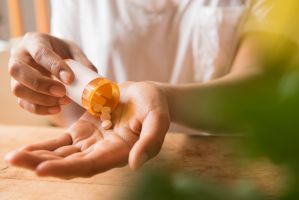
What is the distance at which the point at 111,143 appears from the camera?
0.45 m

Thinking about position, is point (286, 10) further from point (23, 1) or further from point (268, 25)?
point (23, 1)

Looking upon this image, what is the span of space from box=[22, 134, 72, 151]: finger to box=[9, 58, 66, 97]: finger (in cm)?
9

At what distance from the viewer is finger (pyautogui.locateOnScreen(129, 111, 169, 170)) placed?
1.19 feet

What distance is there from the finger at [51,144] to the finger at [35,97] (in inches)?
4.9

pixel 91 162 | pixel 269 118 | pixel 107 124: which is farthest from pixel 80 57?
pixel 269 118

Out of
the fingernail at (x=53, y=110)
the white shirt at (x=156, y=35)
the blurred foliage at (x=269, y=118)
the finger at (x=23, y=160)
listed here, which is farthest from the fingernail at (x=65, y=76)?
the blurred foliage at (x=269, y=118)

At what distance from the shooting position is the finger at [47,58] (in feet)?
1.84

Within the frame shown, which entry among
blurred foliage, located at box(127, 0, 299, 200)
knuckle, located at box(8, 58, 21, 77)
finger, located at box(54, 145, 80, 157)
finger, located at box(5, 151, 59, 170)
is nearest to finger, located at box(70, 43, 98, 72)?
knuckle, located at box(8, 58, 21, 77)

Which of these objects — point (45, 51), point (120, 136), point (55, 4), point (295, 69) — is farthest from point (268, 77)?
point (55, 4)

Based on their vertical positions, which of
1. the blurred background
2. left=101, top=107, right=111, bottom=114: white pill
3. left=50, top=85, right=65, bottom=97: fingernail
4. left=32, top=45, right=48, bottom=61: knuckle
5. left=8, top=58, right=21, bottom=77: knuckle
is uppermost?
left=32, top=45, right=48, bottom=61: knuckle

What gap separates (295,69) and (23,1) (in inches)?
60.5

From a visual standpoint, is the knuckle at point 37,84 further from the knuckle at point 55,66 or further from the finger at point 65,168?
the finger at point 65,168

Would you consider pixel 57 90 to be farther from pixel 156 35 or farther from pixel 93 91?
pixel 156 35

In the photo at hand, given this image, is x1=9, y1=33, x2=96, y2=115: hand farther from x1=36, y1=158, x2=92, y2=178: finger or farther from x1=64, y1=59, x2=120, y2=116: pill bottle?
x1=36, y1=158, x2=92, y2=178: finger
